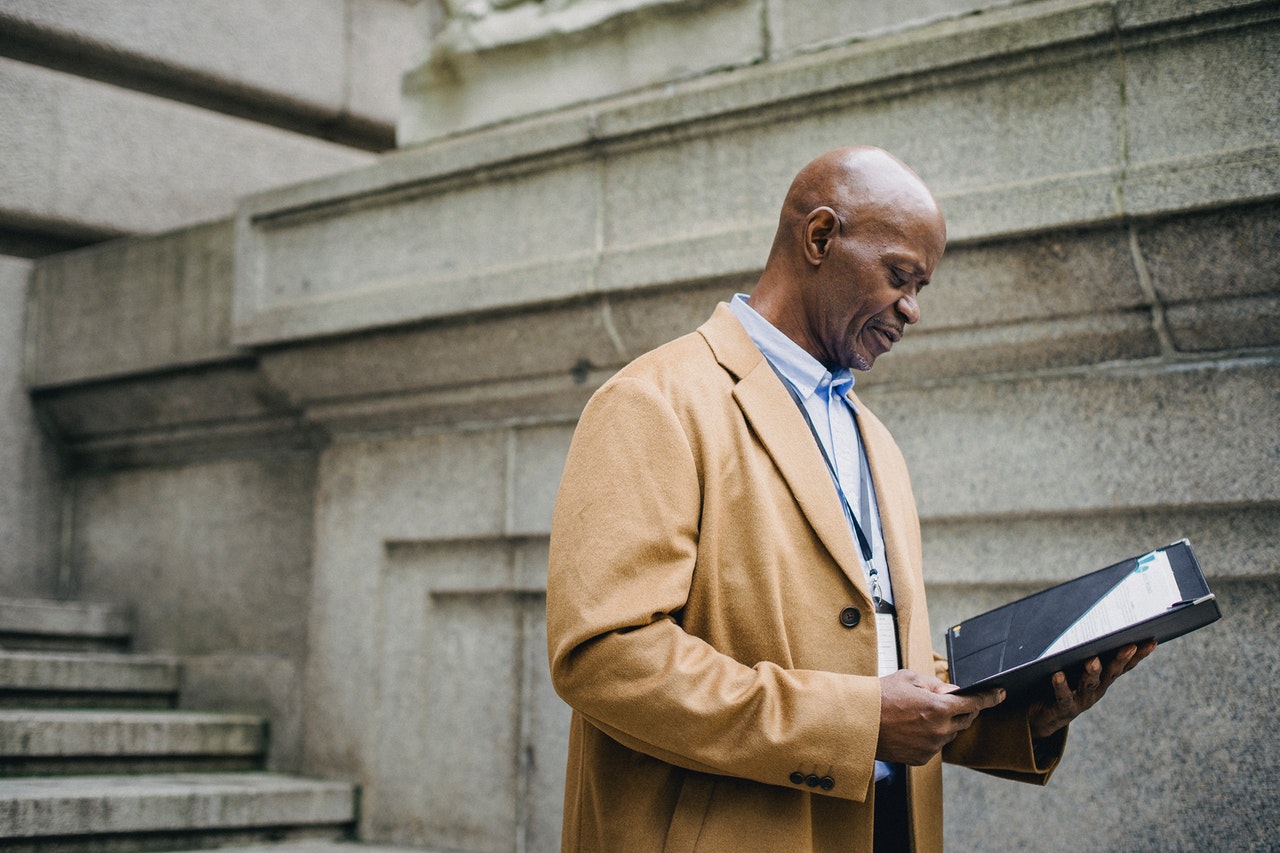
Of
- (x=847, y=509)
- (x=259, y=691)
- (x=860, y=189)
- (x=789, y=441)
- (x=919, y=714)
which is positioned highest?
(x=860, y=189)

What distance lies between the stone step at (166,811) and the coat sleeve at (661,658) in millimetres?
2841

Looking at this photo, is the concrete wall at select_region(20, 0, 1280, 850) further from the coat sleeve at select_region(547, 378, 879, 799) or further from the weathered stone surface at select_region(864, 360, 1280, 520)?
the coat sleeve at select_region(547, 378, 879, 799)

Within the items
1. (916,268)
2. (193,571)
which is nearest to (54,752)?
(193,571)

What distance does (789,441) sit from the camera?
223 cm

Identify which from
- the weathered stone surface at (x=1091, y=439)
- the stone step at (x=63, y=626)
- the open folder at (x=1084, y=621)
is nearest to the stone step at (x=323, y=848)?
the stone step at (x=63, y=626)

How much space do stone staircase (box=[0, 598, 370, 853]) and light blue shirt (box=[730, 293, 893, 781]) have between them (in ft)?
10.0

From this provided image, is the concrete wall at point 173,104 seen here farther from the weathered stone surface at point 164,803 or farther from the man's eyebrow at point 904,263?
the man's eyebrow at point 904,263

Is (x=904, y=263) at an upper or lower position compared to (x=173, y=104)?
lower

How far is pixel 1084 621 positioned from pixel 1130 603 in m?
0.08

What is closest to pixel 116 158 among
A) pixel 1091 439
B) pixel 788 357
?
pixel 1091 439

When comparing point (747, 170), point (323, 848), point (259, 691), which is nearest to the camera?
point (747, 170)

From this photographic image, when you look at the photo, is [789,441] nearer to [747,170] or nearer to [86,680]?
[747,170]

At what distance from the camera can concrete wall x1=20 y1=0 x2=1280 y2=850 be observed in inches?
136

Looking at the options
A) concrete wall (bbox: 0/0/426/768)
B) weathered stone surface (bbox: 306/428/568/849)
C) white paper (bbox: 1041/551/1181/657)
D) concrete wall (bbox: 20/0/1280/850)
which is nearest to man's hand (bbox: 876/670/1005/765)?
white paper (bbox: 1041/551/1181/657)
